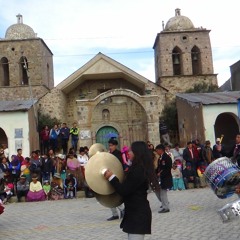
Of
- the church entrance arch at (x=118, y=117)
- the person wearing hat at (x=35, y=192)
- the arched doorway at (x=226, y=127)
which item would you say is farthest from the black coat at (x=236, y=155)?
the church entrance arch at (x=118, y=117)

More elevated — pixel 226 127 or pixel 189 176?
pixel 226 127

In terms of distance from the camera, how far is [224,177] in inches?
281

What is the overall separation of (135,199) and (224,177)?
3165mm

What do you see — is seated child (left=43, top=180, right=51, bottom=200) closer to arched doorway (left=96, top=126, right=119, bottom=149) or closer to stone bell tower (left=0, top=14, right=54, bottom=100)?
arched doorway (left=96, top=126, right=119, bottom=149)

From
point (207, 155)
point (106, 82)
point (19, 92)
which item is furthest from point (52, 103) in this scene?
point (207, 155)

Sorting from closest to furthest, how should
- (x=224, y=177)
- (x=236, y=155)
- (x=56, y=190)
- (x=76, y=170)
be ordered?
(x=224, y=177), (x=236, y=155), (x=56, y=190), (x=76, y=170)

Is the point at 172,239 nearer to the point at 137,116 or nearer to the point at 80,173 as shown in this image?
the point at 80,173

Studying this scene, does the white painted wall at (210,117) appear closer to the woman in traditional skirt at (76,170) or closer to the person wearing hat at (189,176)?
the person wearing hat at (189,176)

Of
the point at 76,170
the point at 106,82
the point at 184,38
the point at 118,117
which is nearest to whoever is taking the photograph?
the point at 76,170

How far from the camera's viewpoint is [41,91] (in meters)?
32.8

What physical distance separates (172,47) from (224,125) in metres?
10.1

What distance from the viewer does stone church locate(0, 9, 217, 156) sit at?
25938 mm

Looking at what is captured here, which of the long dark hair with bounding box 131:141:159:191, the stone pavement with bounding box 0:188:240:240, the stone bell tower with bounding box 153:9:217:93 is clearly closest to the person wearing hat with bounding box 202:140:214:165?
the stone pavement with bounding box 0:188:240:240

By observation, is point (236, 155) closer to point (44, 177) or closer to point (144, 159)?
point (144, 159)
